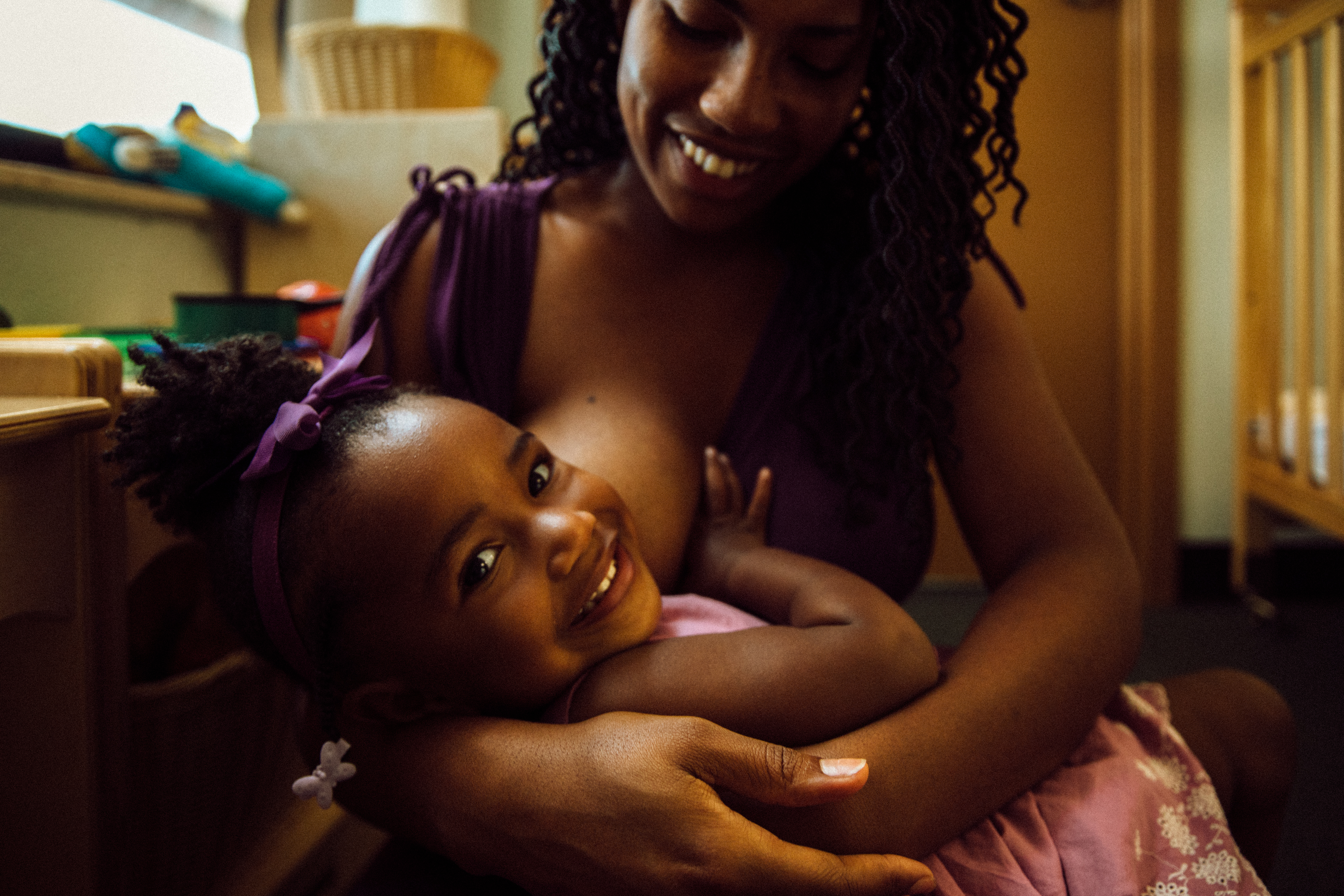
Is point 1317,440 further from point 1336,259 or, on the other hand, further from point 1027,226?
point 1027,226

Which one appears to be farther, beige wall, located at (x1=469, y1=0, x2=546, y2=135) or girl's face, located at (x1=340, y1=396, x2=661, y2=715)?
beige wall, located at (x1=469, y1=0, x2=546, y2=135)

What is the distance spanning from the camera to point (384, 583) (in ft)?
2.18

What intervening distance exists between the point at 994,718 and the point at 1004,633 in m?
0.09

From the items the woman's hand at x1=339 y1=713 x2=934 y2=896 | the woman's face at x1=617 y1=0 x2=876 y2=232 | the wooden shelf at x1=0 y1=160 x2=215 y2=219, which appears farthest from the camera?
the wooden shelf at x1=0 y1=160 x2=215 y2=219

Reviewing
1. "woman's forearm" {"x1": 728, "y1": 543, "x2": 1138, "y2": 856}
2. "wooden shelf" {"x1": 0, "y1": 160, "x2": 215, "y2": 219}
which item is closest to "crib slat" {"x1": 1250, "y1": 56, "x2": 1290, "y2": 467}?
"woman's forearm" {"x1": 728, "y1": 543, "x2": 1138, "y2": 856}

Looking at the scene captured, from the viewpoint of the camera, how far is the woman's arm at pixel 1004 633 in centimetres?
64

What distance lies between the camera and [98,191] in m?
1.45

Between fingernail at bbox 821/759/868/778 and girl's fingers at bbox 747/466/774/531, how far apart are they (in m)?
0.32

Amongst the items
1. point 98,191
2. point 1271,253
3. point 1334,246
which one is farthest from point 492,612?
point 1271,253

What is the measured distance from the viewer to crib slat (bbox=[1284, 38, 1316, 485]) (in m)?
2.06

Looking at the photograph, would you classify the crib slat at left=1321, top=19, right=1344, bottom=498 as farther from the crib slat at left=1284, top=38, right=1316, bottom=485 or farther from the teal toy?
the teal toy

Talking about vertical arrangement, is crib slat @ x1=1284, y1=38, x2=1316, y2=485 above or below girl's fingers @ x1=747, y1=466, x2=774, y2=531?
above

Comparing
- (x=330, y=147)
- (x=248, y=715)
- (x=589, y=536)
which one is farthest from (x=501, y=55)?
(x=589, y=536)

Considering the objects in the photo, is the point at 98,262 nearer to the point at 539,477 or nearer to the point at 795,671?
the point at 539,477
